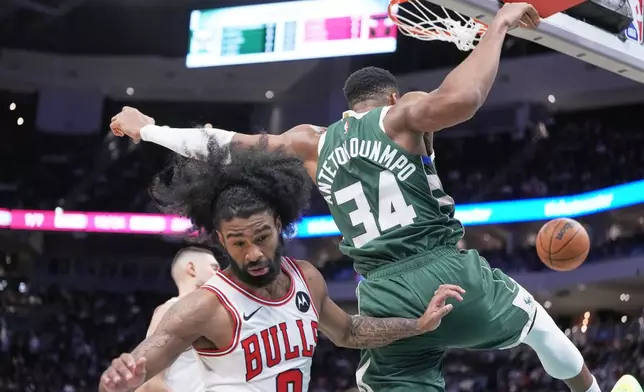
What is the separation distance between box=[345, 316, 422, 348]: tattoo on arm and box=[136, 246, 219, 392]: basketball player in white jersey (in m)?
2.07

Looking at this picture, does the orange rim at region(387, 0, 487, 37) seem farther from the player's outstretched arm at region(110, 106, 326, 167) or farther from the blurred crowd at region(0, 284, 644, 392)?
the blurred crowd at region(0, 284, 644, 392)

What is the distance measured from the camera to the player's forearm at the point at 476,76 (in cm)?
310

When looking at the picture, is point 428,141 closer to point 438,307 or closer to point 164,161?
point 438,307

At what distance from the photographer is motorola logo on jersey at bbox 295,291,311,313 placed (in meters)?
3.12

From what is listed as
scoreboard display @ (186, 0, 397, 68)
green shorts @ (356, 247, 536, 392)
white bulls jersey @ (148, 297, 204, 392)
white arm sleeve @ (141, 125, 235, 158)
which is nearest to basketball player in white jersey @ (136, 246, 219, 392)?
white bulls jersey @ (148, 297, 204, 392)

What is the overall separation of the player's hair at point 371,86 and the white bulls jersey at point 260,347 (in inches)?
40.3

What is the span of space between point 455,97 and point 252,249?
0.90 meters

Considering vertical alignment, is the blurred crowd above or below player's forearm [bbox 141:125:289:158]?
below

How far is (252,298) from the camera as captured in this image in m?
2.98

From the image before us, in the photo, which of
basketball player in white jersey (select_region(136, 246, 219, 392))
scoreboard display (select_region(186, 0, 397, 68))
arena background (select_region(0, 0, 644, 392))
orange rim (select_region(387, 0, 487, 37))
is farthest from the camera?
arena background (select_region(0, 0, 644, 392))

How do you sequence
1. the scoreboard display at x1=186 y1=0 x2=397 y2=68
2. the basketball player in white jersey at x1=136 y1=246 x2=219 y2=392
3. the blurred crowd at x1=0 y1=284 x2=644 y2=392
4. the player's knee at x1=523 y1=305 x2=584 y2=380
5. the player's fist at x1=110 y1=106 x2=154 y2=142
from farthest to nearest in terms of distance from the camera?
the scoreboard display at x1=186 y1=0 x2=397 y2=68
the blurred crowd at x1=0 y1=284 x2=644 y2=392
the basketball player in white jersey at x1=136 y1=246 x2=219 y2=392
the player's fist at x1=110 y1=106 x2=154 y2=142
the player's knee at x1=523 y1=305 x2=584 y2=380

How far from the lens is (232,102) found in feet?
76.9

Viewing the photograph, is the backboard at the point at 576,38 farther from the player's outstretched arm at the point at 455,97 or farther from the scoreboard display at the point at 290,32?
the scoreboard display at the point at 290,32

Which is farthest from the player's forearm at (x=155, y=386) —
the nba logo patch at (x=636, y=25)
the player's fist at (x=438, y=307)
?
the nba logo patch at (x=636, y=25)
